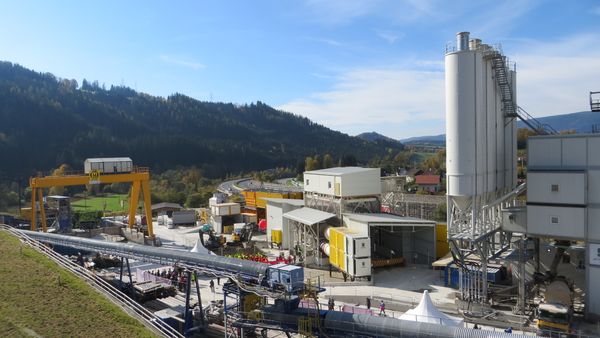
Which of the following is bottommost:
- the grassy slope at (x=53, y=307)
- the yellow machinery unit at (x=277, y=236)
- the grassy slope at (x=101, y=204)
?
the grassy slope at (x=101, y=204)

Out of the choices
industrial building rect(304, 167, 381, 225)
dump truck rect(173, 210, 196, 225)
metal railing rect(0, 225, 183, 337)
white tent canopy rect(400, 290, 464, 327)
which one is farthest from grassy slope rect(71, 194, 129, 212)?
white tent canopy rect(400, 290, 464, 327)

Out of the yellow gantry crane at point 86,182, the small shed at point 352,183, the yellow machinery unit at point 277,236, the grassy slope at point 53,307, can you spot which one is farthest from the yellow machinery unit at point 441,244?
the yellow gantry crane at point 86,182

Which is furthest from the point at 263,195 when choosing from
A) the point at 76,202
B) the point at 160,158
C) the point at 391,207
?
the point at 160,158

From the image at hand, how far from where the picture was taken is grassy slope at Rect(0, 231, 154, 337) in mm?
17156

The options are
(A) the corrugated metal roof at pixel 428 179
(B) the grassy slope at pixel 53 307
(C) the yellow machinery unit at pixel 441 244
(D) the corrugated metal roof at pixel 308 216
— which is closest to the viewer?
(B) the grassy slope at pixel 53 307

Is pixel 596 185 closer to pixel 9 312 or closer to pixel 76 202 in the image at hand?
pixel 9 312

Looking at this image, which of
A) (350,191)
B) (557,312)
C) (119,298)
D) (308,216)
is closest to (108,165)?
(308,216)

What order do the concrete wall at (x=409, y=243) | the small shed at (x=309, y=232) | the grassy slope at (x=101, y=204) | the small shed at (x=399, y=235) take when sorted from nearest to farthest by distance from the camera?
the small shed at (x=399, y=235) → the concrete wall at (x=409, y=243) → the small shed at (x=309, y=232) → the grassy slope at (x=101, y=204)

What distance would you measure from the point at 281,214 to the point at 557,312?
25894 millimetres

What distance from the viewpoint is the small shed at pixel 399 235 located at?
101 feet

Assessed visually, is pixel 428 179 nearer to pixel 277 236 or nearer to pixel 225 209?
pixel 225 209

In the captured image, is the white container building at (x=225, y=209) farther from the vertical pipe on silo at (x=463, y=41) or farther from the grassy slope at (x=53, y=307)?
the vertical pipe on silo at (x=463, y=41)

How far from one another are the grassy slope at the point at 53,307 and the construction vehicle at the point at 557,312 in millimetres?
16722

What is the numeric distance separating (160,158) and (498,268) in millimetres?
146085
